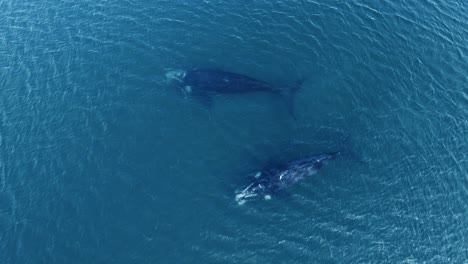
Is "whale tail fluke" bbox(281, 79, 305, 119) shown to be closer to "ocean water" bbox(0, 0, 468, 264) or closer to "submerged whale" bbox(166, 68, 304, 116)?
"submerged whale" bbox(166, 68, 304, 116)

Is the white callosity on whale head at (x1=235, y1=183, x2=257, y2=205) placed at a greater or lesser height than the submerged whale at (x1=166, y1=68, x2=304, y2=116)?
lesser

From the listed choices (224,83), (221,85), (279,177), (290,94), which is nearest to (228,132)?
(221,85)

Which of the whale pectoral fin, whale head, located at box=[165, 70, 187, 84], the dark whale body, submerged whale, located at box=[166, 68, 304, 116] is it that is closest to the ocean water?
the whale pectoral fin

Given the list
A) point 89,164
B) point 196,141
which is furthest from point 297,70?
point 89,164

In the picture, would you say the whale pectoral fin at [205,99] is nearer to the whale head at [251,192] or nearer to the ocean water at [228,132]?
the ocean water at [228,132]

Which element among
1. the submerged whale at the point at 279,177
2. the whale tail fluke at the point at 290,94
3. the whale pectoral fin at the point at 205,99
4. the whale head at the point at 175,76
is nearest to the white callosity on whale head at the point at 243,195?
the submerged whale at the point at 279,177

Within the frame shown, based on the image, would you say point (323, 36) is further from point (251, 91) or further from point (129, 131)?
point (129, 131)
